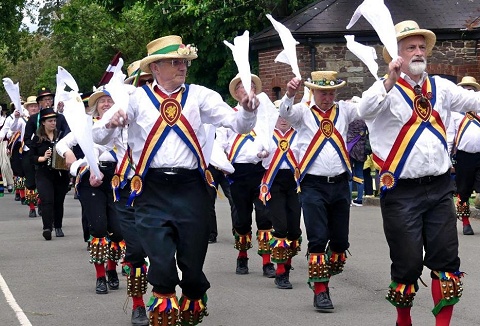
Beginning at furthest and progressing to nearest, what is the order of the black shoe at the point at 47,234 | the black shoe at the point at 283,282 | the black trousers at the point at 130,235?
the black shoe at the point at 47,234 → the black shoe at the point at 283,282 → the black trousers at the point at 130,235

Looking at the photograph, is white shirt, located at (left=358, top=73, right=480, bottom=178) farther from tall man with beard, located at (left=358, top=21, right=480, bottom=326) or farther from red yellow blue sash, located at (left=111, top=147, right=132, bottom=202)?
red yellow blue sash, located at (left=111, top=147, right=132, bottom=202)

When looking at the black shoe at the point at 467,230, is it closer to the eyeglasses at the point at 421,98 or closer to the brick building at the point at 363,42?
the eyeglasses at the point at 421,98

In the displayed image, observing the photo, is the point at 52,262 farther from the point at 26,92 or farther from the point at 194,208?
the point at 26,92

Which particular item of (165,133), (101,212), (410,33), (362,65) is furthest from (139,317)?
(362,65)

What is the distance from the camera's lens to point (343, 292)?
33.4ft

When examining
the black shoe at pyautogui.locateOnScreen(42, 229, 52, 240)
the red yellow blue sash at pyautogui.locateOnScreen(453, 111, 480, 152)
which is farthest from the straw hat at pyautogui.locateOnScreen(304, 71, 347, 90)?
the black shoe at pyautogui.locateOnScreen(42, 229, 52, 240)

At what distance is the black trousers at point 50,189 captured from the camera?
587 inches

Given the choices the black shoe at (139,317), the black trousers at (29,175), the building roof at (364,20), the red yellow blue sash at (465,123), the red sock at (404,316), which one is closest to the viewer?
the red sock at (404,316)

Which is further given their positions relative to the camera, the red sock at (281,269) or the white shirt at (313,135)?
the red sock at (281,269)

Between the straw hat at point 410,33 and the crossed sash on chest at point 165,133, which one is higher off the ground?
the straw hat at point 410,33

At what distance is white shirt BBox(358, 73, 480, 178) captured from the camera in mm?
7086

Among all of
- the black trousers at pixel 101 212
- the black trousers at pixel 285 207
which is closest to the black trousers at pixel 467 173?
the black trousers at pixel 285 207

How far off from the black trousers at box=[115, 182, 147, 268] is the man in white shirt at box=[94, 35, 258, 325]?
1418 mm

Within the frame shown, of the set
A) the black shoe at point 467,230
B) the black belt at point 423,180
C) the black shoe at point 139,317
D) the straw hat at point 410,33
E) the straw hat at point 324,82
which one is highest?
the straw hat at point 410,33
